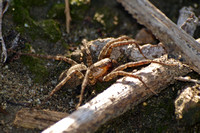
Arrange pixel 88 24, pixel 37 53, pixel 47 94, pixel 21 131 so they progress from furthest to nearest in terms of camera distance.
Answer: pixel 88 24 < pixel 37 53 < pixel 47 94 < pixel 21 131

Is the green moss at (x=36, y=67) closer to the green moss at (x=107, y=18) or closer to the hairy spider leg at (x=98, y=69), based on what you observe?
the hairy spider leg at (x=98, y=69)

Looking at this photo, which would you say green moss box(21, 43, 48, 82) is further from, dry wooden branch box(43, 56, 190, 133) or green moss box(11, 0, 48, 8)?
dry wooden branch box(43, 56, 190, 133)

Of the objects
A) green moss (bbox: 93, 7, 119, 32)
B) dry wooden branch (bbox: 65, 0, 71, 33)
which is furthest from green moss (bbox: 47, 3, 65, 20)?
green moss (bbox: 93, 7, 119, 32)

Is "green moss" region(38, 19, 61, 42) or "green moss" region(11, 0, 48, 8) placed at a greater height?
"green moss" region(11, 0, 48, 8)

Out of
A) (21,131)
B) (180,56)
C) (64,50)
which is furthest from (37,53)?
(180,56)

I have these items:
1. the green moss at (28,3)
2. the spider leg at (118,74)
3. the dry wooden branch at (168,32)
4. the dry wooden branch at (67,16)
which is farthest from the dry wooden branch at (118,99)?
the green moss at (28,3)

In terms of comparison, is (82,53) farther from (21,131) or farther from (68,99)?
(21,131)
